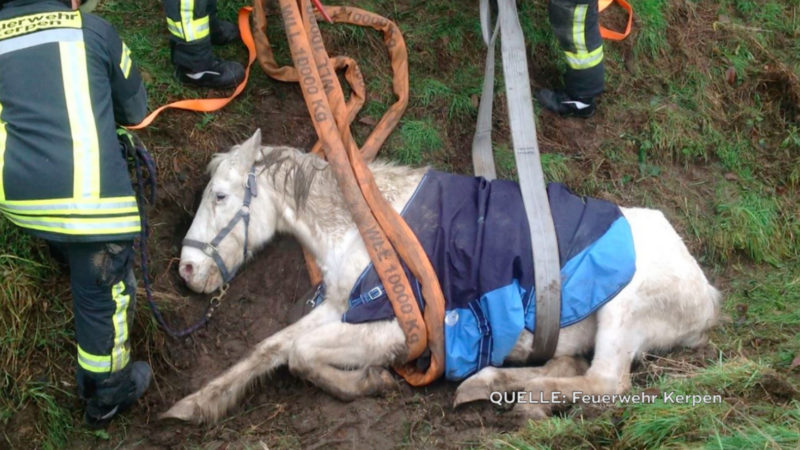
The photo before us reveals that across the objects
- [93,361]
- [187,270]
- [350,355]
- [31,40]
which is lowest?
[350,355]

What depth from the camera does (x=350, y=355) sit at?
4.58m

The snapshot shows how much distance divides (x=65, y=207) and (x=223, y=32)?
280cm

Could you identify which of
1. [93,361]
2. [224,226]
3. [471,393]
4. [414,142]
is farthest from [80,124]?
[414,142]

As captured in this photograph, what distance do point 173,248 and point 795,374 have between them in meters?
3.84

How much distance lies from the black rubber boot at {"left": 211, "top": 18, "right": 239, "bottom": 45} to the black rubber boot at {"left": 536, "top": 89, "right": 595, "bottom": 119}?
2.61 meters

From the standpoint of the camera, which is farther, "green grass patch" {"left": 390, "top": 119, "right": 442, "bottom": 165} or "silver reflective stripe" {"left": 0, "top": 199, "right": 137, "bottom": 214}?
Result: "green grass patch" {"left": 390, "top": 119, "right": 442, "bottom": 165}

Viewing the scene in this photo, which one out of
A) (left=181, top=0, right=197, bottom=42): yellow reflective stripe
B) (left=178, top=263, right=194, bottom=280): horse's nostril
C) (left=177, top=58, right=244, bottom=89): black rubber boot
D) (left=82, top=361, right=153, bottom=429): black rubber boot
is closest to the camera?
(left=82, top=361, right=153, bottom=429): black rubber boot

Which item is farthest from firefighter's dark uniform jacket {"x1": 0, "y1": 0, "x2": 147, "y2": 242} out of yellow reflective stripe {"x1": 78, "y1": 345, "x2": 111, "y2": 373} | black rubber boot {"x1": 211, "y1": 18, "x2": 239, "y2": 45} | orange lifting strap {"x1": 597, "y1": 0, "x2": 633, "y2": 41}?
orange lifting strap {"x1": 597, "y1": 0, "x2": 633, "y2": 41}

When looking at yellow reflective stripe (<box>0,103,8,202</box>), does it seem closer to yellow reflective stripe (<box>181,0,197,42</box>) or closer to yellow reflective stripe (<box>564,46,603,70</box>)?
yellow reflective stripe (<box>181,0,197,42</box>)

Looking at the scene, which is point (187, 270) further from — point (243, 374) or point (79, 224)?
point (79, 224)

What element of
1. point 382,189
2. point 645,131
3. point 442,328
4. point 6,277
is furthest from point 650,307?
point 6,277

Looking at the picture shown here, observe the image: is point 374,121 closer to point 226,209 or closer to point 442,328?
point 226,209

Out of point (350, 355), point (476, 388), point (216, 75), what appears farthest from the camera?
point (216, 75)

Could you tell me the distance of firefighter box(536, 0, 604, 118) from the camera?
228 inches
